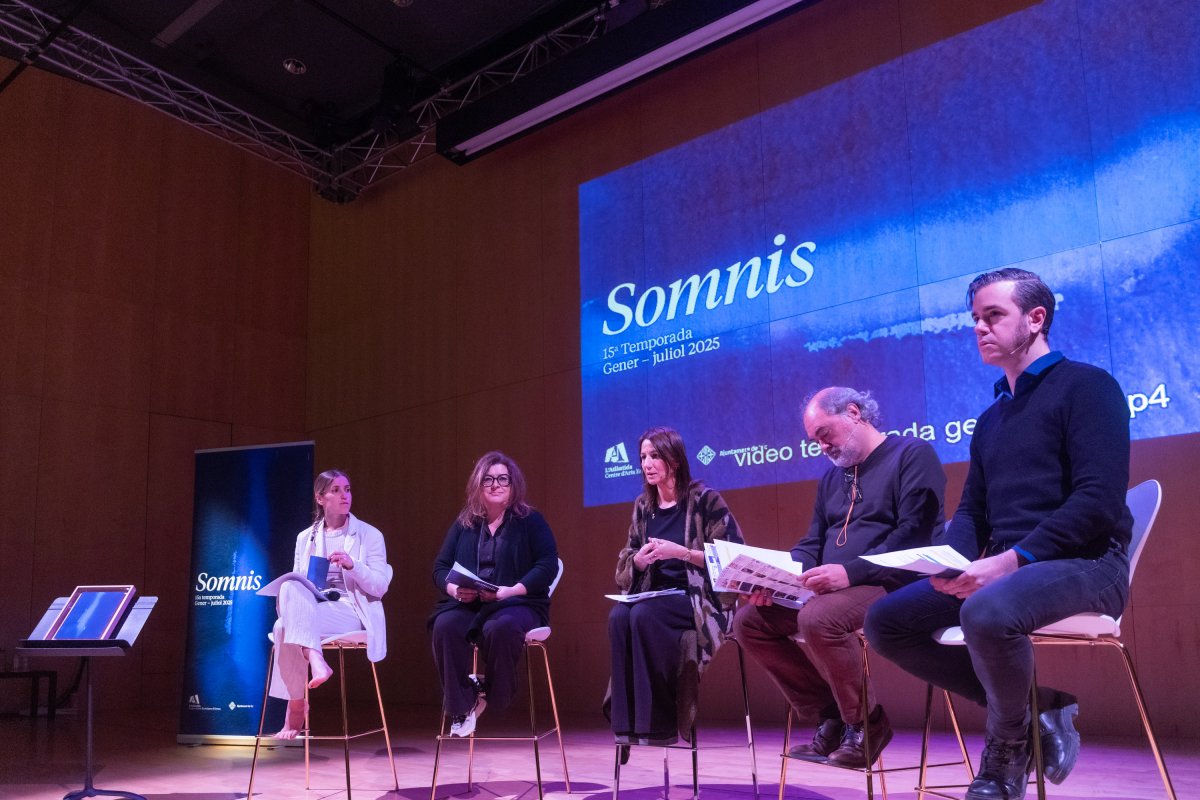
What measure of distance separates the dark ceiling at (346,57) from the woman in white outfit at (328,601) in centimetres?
403

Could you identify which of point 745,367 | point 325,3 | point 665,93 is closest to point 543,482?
point 745,367

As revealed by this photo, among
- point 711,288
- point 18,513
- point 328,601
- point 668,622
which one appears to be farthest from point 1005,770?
point 18,513

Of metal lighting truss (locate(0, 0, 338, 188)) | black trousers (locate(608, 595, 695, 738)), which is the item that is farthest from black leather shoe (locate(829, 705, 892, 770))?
metal lighting truss (locate(0, 0, 338, 188))

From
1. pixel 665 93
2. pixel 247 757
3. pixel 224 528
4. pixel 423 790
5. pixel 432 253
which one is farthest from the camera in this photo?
pixel 432 253

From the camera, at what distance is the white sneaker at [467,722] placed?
3389 millimetres

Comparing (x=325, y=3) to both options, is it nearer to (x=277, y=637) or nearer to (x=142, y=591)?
(x=142, y=591)

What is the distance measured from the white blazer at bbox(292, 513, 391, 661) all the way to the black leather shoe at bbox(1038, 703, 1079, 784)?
96.3 inches

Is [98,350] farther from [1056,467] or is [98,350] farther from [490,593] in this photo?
[1056,467]

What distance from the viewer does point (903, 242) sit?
18.7ft

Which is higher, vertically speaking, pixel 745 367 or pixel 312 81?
pixel 312 81

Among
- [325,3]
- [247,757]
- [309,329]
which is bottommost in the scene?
[247,757]

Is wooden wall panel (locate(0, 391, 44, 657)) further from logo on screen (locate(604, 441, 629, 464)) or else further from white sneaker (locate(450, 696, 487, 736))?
white sneaker (locate(450, 696, 487, 736))

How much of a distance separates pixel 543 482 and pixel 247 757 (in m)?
3.09

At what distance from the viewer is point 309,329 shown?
10.0 meters
